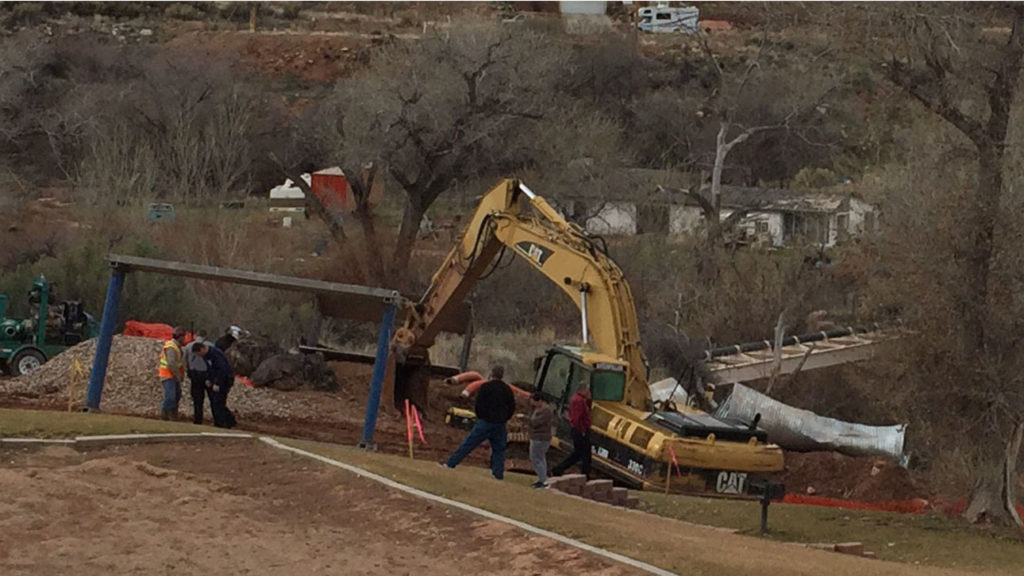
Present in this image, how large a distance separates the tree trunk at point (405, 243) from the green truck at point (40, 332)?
16.2 meters

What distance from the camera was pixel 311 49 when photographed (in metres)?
90.1

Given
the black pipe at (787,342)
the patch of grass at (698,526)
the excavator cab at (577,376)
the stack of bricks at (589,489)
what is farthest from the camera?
the black pipe at (787,342)

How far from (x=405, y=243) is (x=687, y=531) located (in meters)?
31.6

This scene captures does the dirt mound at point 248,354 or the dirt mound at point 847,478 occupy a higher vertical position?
the dirt mound at point 248,354

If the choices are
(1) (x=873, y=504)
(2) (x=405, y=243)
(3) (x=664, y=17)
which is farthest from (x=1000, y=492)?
(3) (x=664, y=17)

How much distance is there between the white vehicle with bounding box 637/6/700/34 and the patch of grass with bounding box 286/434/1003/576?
7521 centimetres

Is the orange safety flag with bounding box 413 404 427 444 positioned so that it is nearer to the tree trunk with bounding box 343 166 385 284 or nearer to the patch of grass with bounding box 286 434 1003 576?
the patch of grass with bounding box 286 434 1003 576

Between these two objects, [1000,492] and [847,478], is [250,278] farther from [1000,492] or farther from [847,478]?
[847,478]

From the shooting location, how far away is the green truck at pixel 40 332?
3128cm

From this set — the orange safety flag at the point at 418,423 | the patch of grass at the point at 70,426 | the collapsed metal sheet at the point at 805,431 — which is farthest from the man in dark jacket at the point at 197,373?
the collapsed metal sheet at the point at 805,431

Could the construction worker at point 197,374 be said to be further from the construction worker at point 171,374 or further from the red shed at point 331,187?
the red shed at point 331,187

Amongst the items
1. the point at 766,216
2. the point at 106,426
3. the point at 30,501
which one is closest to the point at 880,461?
the point at 106,426

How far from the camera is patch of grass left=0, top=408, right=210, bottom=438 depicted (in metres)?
18.5

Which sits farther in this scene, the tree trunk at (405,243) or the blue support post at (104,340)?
the tree trunk at (405,243)
